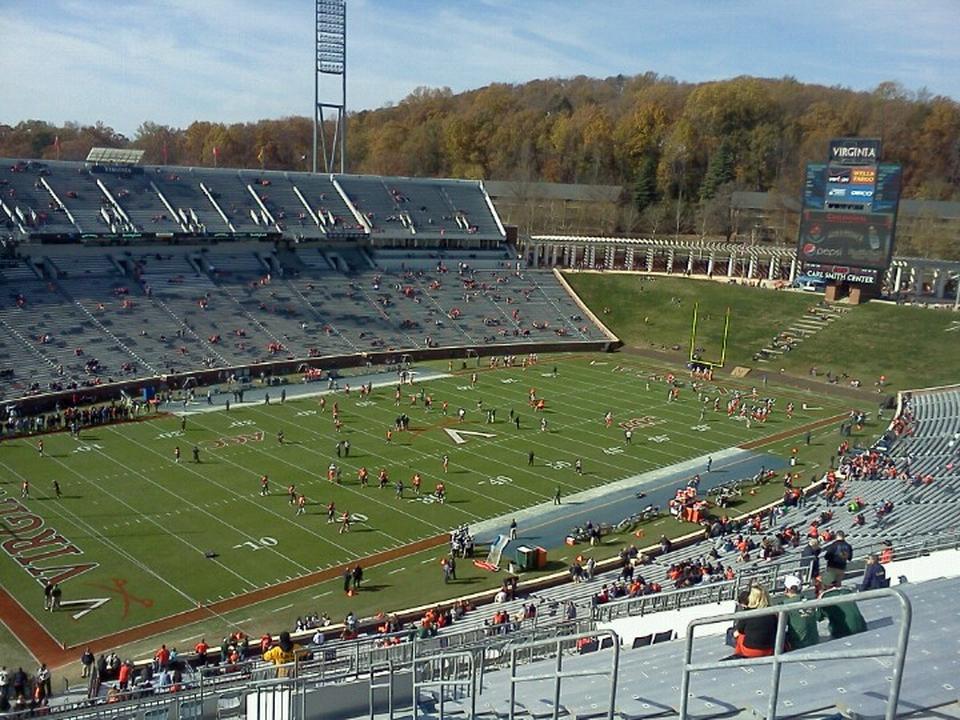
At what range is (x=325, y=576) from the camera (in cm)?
2230

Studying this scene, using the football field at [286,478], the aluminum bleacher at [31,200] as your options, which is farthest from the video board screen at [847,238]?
the aluminum bleacher at [31,200]

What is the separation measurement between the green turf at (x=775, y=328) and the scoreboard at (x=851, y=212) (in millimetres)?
3236

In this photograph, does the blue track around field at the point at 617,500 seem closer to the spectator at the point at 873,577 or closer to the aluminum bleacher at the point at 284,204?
the spectator at the point at 873,577

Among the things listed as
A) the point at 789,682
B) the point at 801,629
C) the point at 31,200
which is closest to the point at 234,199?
the point at 31,200

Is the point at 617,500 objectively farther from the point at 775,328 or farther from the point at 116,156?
the point at 116,156

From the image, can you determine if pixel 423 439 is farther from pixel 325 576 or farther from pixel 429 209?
pixel 429 209

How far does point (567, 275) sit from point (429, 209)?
38.4 feet

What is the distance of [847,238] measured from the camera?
52156mm

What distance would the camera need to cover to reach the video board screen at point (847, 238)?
51.0 metres

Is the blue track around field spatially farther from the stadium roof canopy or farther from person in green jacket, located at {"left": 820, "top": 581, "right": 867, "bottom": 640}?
the stadium roof canopy

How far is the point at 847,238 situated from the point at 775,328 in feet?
21.7

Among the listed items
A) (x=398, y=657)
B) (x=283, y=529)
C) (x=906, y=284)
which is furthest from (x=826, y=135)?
(x=398, y=657)

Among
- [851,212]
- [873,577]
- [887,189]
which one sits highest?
[887,189]

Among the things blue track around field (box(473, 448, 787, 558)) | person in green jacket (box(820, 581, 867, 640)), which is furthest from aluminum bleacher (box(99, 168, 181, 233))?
person in green jacket (box(820, 581, 867, 640))
